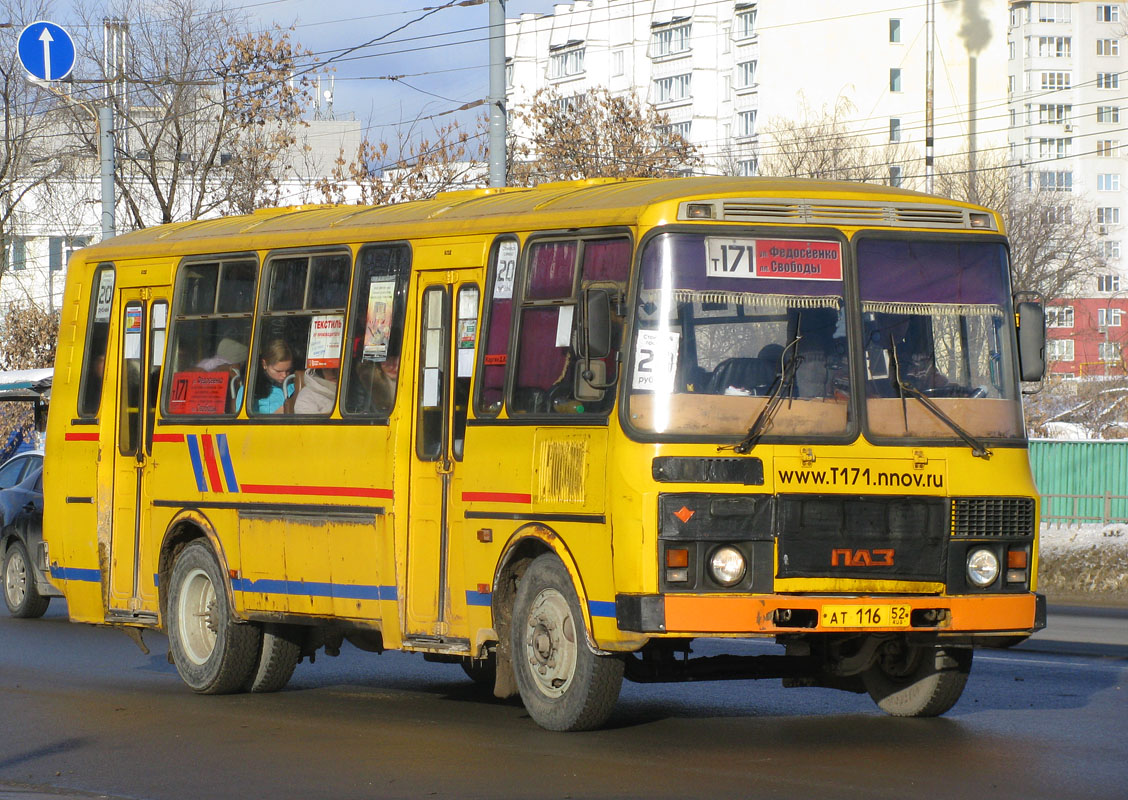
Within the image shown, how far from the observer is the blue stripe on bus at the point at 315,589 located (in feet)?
37.7

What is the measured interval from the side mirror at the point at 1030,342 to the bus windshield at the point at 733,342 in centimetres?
115

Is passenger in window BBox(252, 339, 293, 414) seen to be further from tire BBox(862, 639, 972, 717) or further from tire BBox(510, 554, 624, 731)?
tire BBox(862, 639, 972, 717)

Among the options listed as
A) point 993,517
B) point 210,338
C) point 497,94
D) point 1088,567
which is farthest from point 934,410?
point 1088,567

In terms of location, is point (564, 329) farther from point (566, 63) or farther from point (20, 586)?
point (566, 63)

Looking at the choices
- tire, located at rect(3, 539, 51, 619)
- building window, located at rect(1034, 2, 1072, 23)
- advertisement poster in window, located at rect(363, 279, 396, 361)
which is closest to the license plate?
advertisement poster in window, located at rect(363, 279, 396, 361)

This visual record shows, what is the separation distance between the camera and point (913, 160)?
90.4 meters

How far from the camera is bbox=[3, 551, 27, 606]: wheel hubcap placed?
19672 mm

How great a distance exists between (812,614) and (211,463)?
15.9 ft

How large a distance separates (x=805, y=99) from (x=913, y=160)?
47.4 ft

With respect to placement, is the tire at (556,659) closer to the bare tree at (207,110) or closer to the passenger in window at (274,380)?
the passenger in window at (274,380)

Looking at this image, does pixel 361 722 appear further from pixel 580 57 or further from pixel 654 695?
pixel 580 57

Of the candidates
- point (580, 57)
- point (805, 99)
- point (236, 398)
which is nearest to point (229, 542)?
point (236, 398)

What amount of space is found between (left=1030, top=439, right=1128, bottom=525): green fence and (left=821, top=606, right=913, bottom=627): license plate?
67.7 ft

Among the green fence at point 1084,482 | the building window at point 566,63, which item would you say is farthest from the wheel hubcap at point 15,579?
the building window at point 566,63
